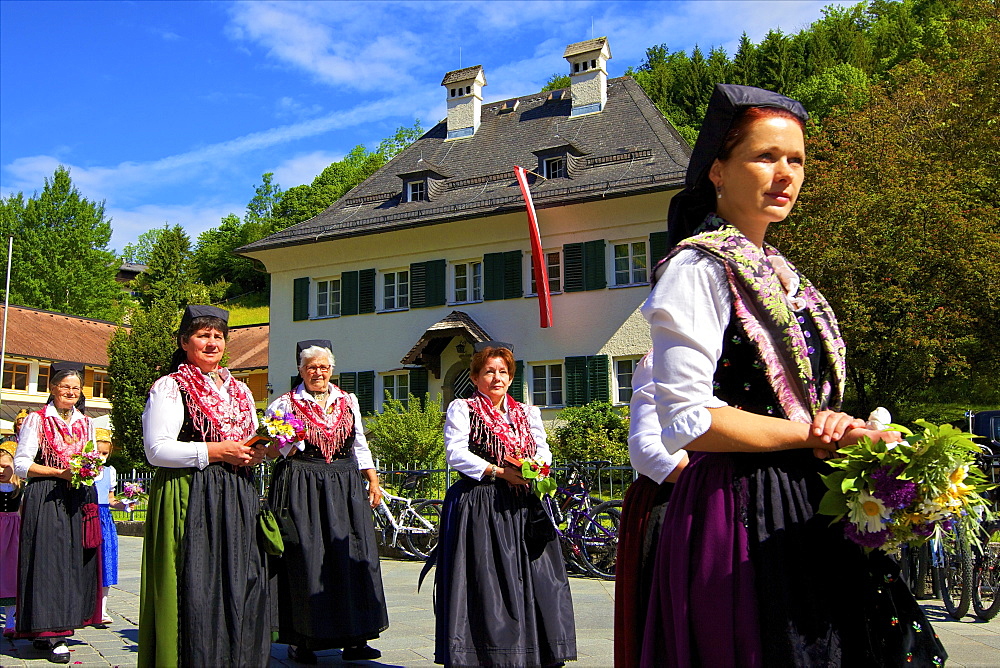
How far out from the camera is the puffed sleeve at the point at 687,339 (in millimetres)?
2182

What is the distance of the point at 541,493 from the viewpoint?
5.84 metres

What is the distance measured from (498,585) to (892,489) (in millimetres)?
3943

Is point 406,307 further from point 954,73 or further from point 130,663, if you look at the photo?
point 130,663

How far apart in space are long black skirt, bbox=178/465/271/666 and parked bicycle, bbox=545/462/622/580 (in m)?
6.45

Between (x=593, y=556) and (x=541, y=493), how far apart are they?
6.02 meters

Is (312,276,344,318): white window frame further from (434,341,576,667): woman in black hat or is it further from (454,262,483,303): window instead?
(434,341,576,667): woman in black hat

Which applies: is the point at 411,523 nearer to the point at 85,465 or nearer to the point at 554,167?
the point at 85,465

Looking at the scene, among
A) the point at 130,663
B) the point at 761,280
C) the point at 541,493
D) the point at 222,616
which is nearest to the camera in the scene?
the point at 761,280

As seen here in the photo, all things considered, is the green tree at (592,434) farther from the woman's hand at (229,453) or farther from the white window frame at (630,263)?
the woman's hand at (229,453)

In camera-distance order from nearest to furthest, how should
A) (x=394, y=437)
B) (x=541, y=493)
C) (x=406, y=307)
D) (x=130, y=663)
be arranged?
(x=541, y=493) → (x=130, y=663) → (x=394, y=437) → (x=406, y=307)

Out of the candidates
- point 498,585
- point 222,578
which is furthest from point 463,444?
point 222,578

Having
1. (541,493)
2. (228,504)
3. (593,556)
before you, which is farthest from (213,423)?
(593,556)

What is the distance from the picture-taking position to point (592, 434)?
24594 millimetres

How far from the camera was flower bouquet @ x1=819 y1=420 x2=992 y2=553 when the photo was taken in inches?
78.2
